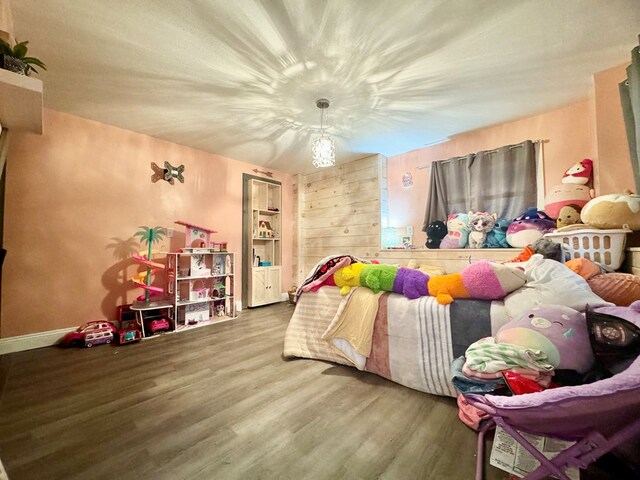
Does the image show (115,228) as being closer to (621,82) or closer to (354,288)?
(354,288)

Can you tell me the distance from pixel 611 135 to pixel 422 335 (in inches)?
88.6

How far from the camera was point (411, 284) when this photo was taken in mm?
1604

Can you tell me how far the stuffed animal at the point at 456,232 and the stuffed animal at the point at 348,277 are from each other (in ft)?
4.95

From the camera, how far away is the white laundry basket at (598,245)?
1.55 m

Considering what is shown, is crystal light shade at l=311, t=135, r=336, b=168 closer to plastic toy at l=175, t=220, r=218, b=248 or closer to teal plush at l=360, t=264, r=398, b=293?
teal plush at l=360, t=264, r=398, b=293

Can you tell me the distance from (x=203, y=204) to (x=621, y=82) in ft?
14.3

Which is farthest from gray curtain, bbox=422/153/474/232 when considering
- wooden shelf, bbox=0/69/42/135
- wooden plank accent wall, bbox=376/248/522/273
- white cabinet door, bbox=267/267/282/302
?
wooden shelf, bbox=0/69/42/135

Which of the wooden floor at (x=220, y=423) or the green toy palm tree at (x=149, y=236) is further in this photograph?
the green toy palm tree at (x=149, y=236)

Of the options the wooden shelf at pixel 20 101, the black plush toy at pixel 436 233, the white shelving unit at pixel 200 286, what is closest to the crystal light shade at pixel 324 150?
the black plush toy at pixel 436 233

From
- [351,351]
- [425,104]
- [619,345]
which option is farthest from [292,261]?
[619,345]

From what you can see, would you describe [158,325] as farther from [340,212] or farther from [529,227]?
[529,227]

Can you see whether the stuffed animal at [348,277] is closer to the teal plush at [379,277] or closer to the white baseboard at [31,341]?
the teal plush at [379,277]

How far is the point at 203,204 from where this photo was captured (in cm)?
341

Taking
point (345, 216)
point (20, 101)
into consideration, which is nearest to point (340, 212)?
point (345, 216)
